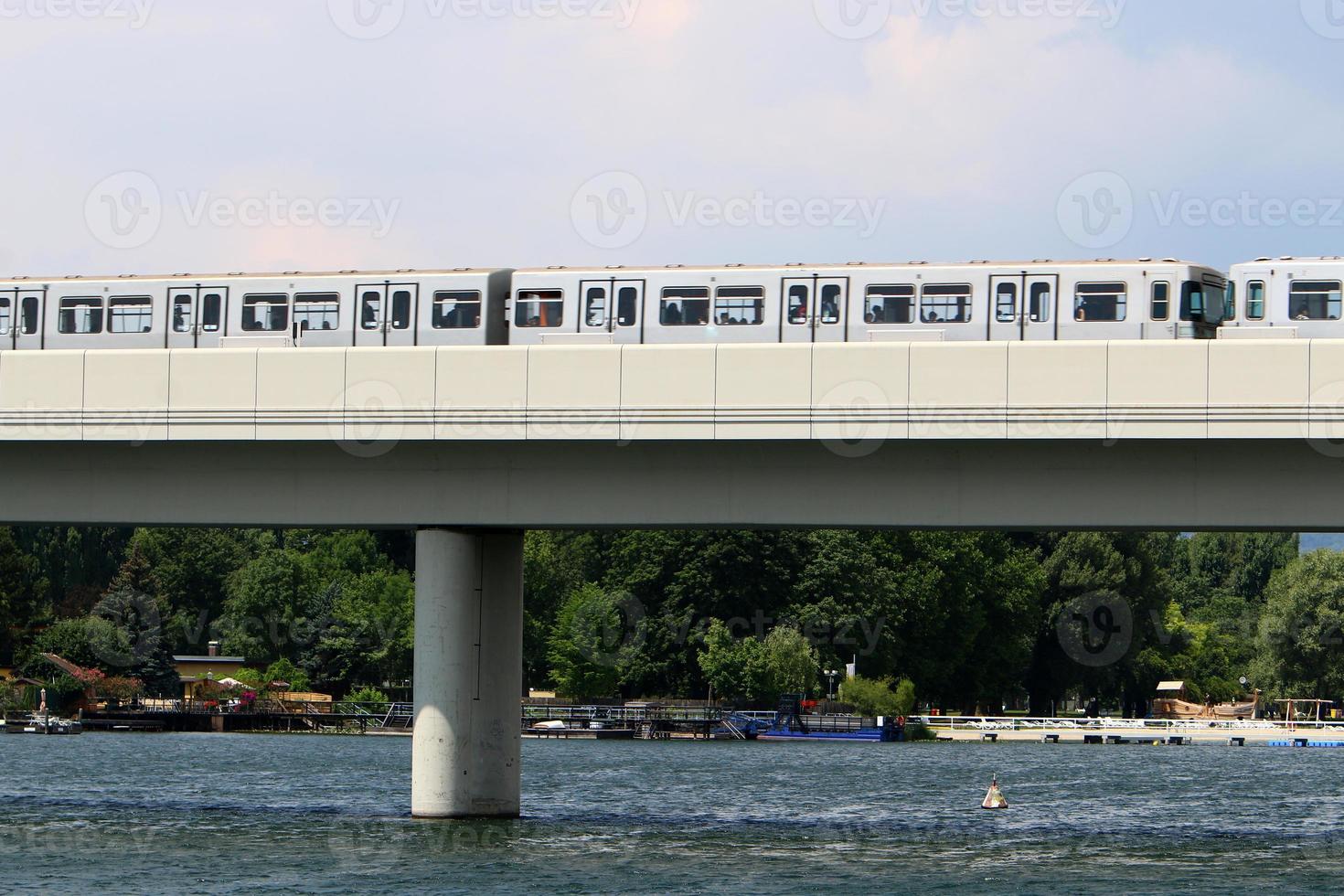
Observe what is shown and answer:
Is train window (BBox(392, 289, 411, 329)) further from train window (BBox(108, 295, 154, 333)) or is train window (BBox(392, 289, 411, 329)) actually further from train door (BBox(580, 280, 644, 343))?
train window (BBox(108, 295, 154, 333))

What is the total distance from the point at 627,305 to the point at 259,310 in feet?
31.1

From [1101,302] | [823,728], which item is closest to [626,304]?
[1101,302]

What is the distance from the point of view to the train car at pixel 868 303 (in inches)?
1657

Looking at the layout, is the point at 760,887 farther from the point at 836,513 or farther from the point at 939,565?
the point at 939,565

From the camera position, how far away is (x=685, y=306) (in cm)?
4397

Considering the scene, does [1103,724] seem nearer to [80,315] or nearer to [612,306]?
[612,306]

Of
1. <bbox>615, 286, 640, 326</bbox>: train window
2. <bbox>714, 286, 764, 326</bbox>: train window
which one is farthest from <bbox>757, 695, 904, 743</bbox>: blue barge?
<bbox>714, 286, 764, 326</bbox>: train window

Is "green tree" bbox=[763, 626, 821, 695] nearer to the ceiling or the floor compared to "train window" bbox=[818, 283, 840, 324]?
nearer to the floor

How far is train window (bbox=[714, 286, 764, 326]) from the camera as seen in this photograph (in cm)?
4372

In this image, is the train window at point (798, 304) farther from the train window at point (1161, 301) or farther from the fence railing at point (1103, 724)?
the fence railing at point (1103, 724)

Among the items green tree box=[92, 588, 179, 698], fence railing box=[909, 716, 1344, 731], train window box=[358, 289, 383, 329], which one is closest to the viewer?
train window box=[358, 289, 383, 329]

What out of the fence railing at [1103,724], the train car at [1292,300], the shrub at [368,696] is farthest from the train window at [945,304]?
the shrub at [368,696]

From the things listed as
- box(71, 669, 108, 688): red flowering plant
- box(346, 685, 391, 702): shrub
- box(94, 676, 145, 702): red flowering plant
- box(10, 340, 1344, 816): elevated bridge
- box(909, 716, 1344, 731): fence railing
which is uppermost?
box(10, 340, 1344, 816): elevated bridge

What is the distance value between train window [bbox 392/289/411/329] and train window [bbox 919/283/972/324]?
1248cm
